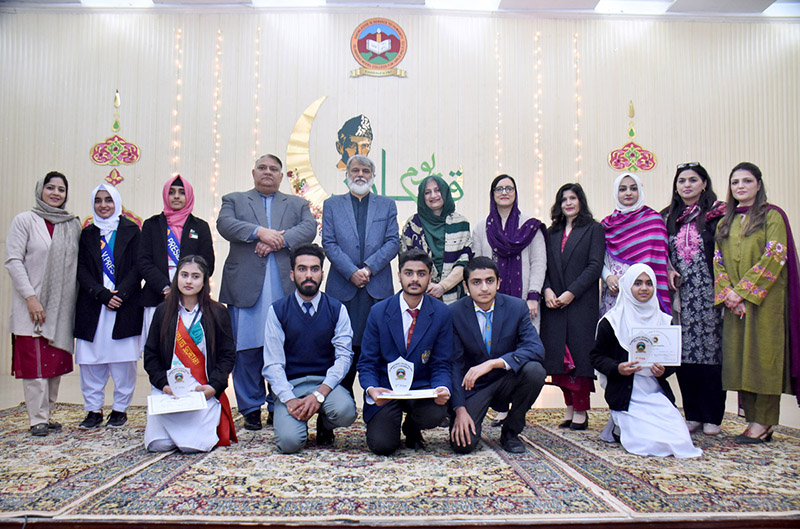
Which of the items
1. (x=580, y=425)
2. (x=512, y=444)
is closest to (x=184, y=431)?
(x=512, y=444)

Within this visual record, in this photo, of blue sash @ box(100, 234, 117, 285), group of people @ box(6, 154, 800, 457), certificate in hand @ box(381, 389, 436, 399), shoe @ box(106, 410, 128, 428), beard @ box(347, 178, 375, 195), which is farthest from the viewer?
beard @ box(347, 178, 375, 195)

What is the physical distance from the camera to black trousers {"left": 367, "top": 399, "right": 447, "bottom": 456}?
253 cm

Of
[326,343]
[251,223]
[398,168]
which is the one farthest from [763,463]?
[398,168]

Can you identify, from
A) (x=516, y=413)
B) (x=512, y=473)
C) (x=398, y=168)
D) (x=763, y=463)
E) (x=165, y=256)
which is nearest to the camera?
(x=512, y=473)

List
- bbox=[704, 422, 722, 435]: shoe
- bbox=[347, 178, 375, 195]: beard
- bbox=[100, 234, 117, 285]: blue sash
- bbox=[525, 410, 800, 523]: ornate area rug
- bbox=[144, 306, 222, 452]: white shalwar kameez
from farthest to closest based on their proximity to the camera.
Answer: bbox=[347, 178, 375, 195]: beard < bbox=[100, 234, 117, 285]: blue sash < bbox=[704, 422, 722, 435]: shoe < bbox=[144, 306, 222, 452]: white shalwar kameez < bbox=[525, 410, 800, 523]: ornate area rug

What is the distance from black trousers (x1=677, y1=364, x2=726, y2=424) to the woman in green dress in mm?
96

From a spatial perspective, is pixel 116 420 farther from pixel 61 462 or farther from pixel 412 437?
pixel 412 437

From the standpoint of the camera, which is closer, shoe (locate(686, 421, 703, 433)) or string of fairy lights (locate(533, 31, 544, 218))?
shoe (locate(686, 421, 703, 433))

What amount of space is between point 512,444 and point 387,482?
0.81 meters

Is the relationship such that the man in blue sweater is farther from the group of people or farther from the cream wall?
the cream wall

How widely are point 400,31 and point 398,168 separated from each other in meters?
1.61

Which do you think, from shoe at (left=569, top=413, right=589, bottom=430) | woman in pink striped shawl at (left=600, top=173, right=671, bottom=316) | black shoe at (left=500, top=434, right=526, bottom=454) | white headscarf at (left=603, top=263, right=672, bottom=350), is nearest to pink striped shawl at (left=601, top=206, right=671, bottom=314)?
woman in pink striped shawl at (left=600, top=173, right=671, bottom=316)

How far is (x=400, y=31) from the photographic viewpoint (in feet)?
20.6

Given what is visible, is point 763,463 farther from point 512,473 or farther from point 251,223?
point 251,223
